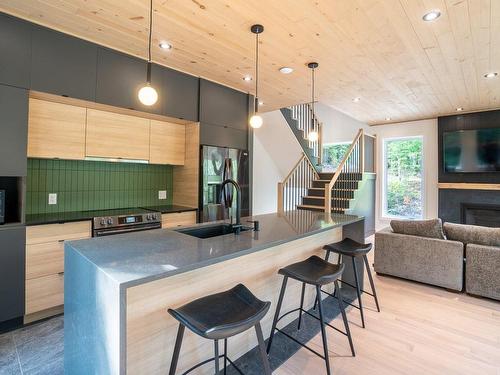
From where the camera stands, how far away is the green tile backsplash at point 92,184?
9.68 feet

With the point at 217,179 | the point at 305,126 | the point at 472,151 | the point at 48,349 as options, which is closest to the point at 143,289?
the point at 48,349

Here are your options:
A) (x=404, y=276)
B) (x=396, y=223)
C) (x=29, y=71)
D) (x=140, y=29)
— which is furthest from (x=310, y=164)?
(x=29, y=71)

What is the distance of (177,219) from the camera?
3566mm

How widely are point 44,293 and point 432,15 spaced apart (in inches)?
167

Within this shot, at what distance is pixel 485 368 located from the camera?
202 centimetres

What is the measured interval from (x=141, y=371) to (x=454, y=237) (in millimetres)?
3660

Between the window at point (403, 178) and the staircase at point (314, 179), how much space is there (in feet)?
3.84

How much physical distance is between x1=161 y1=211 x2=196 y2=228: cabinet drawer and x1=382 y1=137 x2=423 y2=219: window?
17.4 feet

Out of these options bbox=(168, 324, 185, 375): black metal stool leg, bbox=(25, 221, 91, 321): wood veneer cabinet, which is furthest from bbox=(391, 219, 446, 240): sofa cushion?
bbox=(25, 221, 91, 321): wood veneer cabinet

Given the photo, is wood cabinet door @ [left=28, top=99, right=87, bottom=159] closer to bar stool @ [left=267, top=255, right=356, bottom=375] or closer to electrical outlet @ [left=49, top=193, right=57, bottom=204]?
electrical outlet @ [left=49, top=193, right=57, bottom=204]

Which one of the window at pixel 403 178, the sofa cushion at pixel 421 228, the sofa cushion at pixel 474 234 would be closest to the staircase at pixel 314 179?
the window at pixel 403 178

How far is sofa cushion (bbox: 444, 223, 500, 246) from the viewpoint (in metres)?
3.15

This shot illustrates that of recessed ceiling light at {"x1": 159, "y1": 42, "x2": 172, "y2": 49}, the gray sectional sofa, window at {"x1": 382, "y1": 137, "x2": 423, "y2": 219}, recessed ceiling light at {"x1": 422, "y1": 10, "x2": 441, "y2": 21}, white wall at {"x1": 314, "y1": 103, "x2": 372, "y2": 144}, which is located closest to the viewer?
recessed ceiling light at {"x1": 422, "y1": 10, "x2": 441, "y2": 21}

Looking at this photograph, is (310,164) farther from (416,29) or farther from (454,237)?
(416,29)
